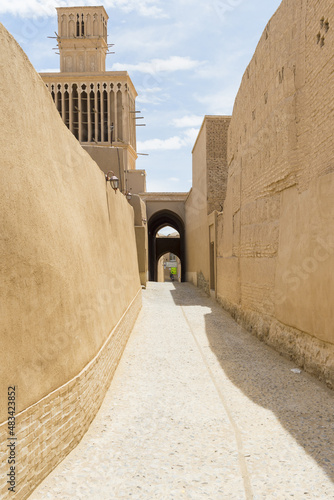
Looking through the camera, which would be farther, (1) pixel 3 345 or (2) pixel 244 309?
(2) pixel 244 309

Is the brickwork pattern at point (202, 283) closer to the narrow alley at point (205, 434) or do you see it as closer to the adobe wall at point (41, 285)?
the narrow alley at point (205, 434)

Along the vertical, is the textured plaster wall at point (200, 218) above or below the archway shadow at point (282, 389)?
above

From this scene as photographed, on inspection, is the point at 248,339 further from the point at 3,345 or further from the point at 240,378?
the point at 3,345

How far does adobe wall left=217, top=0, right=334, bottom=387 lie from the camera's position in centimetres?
533

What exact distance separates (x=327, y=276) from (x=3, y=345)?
4.04 meters

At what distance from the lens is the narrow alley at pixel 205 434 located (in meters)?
3.01

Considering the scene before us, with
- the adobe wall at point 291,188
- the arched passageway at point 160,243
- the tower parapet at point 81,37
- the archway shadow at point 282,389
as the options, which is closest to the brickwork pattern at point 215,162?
the adobe wall at point 291,188

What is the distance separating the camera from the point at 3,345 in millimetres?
2496

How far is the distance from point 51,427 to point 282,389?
3.19 m

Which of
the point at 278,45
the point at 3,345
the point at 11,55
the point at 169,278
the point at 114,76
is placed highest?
the point at 114,76

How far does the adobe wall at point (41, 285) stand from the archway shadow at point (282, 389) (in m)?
2.05

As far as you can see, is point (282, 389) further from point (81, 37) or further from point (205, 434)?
point (81, 37)

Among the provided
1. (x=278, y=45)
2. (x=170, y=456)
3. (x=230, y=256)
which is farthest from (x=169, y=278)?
(x=170, y=456)

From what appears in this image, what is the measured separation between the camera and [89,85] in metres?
35.8
